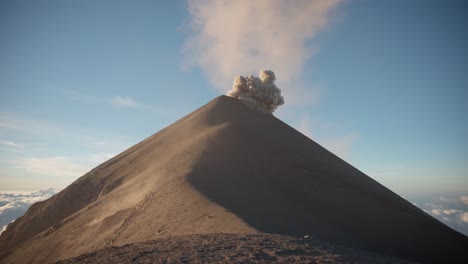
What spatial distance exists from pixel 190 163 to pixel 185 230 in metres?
10.4

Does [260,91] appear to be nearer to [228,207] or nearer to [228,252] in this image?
[228,207]

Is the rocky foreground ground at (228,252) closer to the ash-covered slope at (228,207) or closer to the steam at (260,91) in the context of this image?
the ash-covered slope at (228,207)

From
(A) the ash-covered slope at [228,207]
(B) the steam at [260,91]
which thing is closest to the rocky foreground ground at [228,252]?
(A) the ash-covered slope at [228,207]

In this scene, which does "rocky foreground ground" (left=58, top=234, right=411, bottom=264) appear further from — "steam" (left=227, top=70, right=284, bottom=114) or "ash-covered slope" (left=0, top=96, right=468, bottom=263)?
"steam" (left=227, top=70, right=284, bottom=114)

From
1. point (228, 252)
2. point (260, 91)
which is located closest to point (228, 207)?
point (228, 252)

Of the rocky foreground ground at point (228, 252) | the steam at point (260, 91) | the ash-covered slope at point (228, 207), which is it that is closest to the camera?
the rocky foreground ground at point (228, 252)

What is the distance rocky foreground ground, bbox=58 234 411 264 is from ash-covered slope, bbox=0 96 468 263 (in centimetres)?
210

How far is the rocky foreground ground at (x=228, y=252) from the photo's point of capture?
841cm

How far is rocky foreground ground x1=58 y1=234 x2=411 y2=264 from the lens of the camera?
8414mm

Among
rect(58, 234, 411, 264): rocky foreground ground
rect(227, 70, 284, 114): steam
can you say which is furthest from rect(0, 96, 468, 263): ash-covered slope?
rect(227, 70, 284, 114): steam

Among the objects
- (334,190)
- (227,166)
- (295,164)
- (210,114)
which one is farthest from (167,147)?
(334,190)

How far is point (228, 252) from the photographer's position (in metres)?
8.88

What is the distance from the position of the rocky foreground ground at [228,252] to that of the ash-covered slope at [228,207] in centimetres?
210

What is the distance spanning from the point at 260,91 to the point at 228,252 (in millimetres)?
41946
